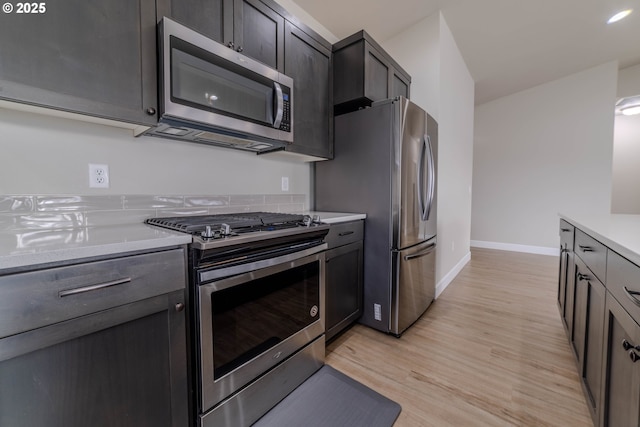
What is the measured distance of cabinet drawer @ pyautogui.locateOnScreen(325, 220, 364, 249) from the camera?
5.85 feet

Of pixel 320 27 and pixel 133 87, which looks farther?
pixel 320 27

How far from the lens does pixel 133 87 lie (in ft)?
3.70

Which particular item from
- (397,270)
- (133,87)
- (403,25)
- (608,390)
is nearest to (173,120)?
(133,87)

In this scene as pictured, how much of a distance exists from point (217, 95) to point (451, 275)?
3312 millimetres

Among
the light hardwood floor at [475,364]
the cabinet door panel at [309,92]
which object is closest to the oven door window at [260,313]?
the light hardwood floor at [475,364]

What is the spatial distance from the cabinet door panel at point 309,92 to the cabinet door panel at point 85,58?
0.88 m

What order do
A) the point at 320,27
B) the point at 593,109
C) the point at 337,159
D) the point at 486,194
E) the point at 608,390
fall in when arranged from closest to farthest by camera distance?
1. the point at 608,390
2. the point at 337,159
3. the point at 320,27
4. the point at 593,109
5. the point at 486,194

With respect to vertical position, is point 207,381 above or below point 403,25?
below

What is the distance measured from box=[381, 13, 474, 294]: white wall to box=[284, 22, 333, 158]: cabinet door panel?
4.04 feet

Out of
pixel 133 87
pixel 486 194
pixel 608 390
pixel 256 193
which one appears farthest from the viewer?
pixel 486 194

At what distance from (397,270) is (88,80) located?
200 cm

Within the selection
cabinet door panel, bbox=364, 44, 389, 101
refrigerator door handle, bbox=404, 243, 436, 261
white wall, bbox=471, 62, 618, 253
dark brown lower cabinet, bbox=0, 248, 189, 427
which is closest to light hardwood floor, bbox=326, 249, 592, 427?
refrigerator door handle, bbox=404, 243, 436, 261

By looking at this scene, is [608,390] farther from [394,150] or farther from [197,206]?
[197,206]

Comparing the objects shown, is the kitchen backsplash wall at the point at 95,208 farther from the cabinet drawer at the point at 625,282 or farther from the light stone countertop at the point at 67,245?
the cabinet drawer at the point at 625,282
